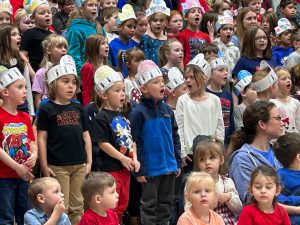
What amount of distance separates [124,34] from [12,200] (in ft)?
13.3

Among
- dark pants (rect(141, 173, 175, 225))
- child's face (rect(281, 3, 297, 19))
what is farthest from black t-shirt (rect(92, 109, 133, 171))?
child's face (rect(281, 3, 297, 19))

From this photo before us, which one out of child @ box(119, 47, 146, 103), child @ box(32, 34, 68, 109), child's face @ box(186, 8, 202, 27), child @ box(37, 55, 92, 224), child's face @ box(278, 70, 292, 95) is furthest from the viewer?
child's face @ box(186, 8, 202, 27)

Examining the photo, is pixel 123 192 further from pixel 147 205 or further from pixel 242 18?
pixel 242 18

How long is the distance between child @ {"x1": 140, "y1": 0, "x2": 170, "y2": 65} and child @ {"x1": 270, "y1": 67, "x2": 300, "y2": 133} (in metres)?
1.93

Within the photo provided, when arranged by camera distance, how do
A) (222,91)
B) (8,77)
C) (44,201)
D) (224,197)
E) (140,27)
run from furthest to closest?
(140,27) → (222,91) → (8,77) → (224,197) → (44,201)

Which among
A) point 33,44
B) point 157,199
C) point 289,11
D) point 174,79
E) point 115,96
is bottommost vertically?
point 157,199

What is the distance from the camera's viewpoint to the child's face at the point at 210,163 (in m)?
7.07

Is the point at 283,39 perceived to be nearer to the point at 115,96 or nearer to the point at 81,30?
the point at 81,30

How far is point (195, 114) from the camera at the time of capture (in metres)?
8.56

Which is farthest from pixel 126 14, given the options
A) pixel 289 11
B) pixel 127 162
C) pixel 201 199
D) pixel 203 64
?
pixel 201 199

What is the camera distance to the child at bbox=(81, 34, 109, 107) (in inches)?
360

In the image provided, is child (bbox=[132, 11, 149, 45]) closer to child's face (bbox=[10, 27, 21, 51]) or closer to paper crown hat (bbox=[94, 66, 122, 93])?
child's face (bbox=[10, 27, 21, 51])

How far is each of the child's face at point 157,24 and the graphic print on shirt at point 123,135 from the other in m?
3.32

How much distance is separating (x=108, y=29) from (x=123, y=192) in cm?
392
